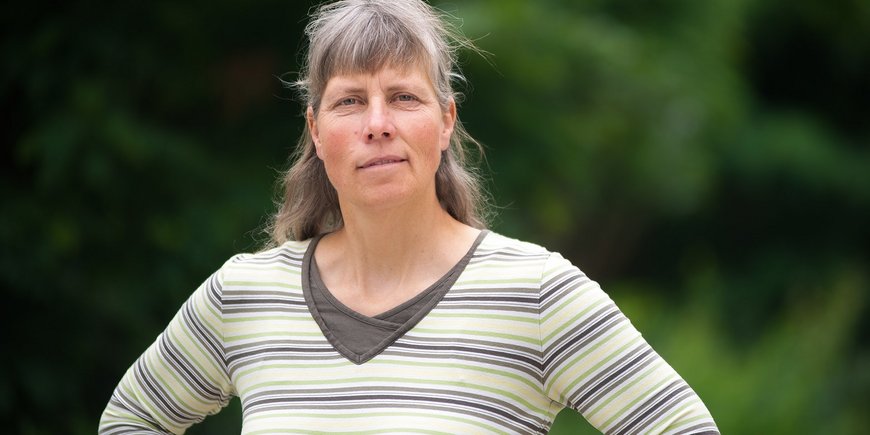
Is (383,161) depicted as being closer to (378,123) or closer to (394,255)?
(378,123)

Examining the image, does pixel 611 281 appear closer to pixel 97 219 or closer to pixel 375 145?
pixel 97 219

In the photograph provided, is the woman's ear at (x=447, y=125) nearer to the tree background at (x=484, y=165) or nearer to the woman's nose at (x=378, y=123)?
the woman's nose at (x=378, y=123)

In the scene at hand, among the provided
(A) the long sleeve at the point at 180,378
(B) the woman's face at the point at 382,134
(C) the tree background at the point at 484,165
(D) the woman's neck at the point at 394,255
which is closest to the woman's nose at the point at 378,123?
(B) the woman's face at the point at 382,134

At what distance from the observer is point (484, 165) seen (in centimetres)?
571

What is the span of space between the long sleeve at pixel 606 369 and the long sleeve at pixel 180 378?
0.60 metres

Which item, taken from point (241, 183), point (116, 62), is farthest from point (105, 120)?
point (241, 183)

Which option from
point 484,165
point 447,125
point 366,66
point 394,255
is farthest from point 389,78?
point 484,165

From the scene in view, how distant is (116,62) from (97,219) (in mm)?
606

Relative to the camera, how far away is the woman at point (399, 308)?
1956mm

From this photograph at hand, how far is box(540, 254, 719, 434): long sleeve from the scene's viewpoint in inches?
76.1

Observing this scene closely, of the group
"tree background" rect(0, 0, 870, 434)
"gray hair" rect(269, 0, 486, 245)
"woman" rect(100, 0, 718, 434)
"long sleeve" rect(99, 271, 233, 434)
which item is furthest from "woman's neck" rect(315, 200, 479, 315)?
"tree background" rect(0, 0, 870, 434)

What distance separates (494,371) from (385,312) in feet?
0.68

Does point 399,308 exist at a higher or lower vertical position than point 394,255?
lower

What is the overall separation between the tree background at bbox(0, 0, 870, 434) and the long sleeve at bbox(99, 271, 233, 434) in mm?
975
